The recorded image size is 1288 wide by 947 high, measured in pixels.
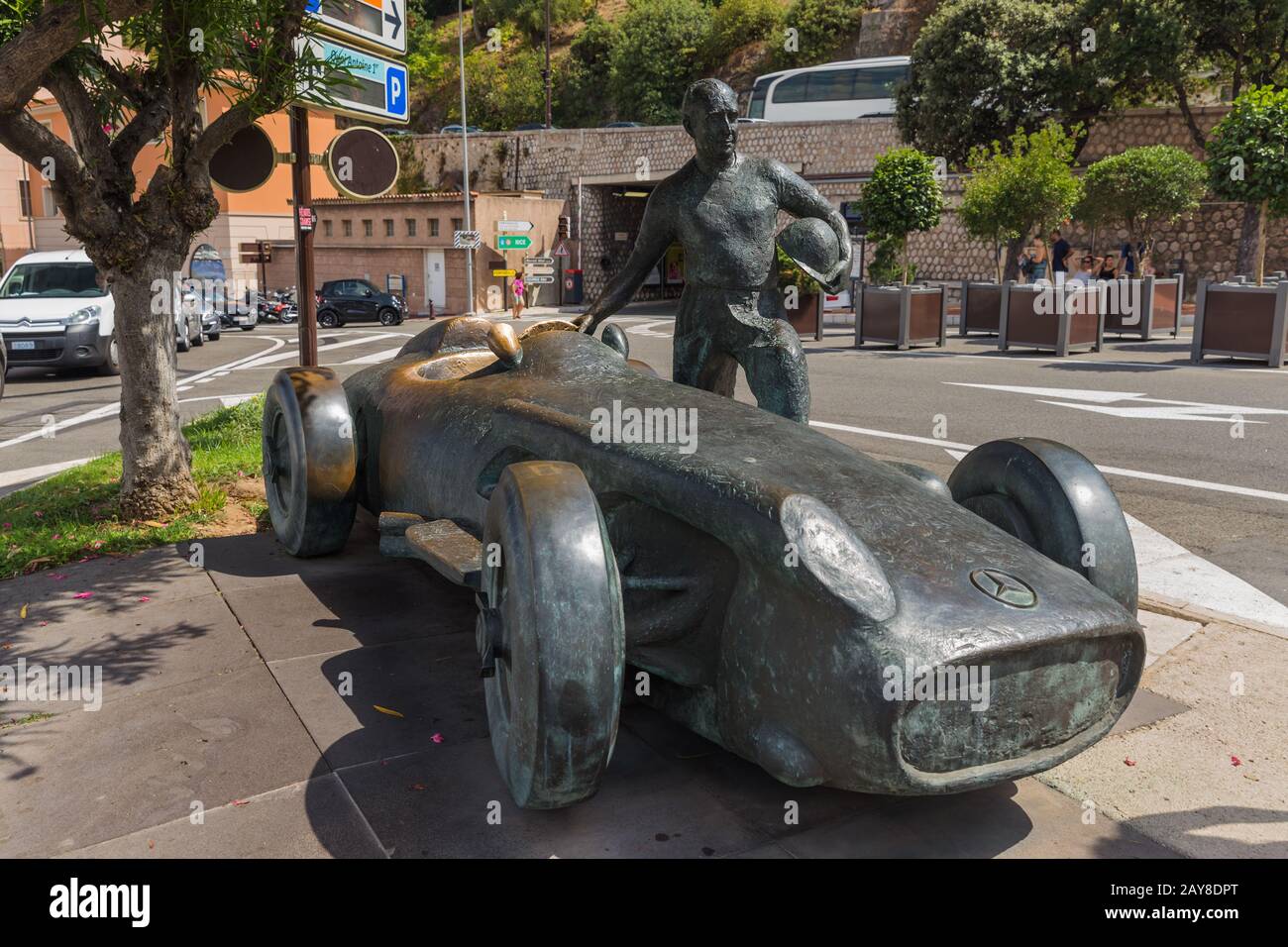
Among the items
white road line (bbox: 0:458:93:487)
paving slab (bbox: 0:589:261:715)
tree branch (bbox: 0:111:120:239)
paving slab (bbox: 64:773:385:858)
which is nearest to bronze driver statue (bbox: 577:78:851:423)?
paving slab (bbox: 0:589:261:715)

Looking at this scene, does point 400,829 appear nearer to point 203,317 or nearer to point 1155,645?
point 1155,645

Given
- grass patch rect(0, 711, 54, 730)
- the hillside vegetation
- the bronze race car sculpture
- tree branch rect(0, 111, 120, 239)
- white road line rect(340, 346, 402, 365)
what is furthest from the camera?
the hillside vegetation

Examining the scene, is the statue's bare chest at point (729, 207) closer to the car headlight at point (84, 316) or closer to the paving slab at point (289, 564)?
the paving slab at point (289, 564)

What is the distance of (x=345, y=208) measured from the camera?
127ft

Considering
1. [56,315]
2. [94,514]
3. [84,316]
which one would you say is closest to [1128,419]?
[94,514]

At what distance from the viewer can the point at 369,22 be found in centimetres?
843

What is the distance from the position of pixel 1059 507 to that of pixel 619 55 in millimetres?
53827

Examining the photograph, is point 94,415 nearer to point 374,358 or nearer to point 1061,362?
point 374,358

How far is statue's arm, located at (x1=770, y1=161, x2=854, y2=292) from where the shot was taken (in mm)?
5027

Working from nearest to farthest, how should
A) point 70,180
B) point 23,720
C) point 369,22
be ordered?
point 23,720, point 70,180, point 369,22

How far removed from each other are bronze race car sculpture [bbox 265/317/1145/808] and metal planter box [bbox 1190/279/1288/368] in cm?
1253

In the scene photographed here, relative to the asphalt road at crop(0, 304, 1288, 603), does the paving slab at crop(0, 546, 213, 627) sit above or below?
below

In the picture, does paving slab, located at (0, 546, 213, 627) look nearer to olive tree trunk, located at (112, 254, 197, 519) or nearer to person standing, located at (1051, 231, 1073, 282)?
olive tree trunk, located at (112, 254, 197, 519)
